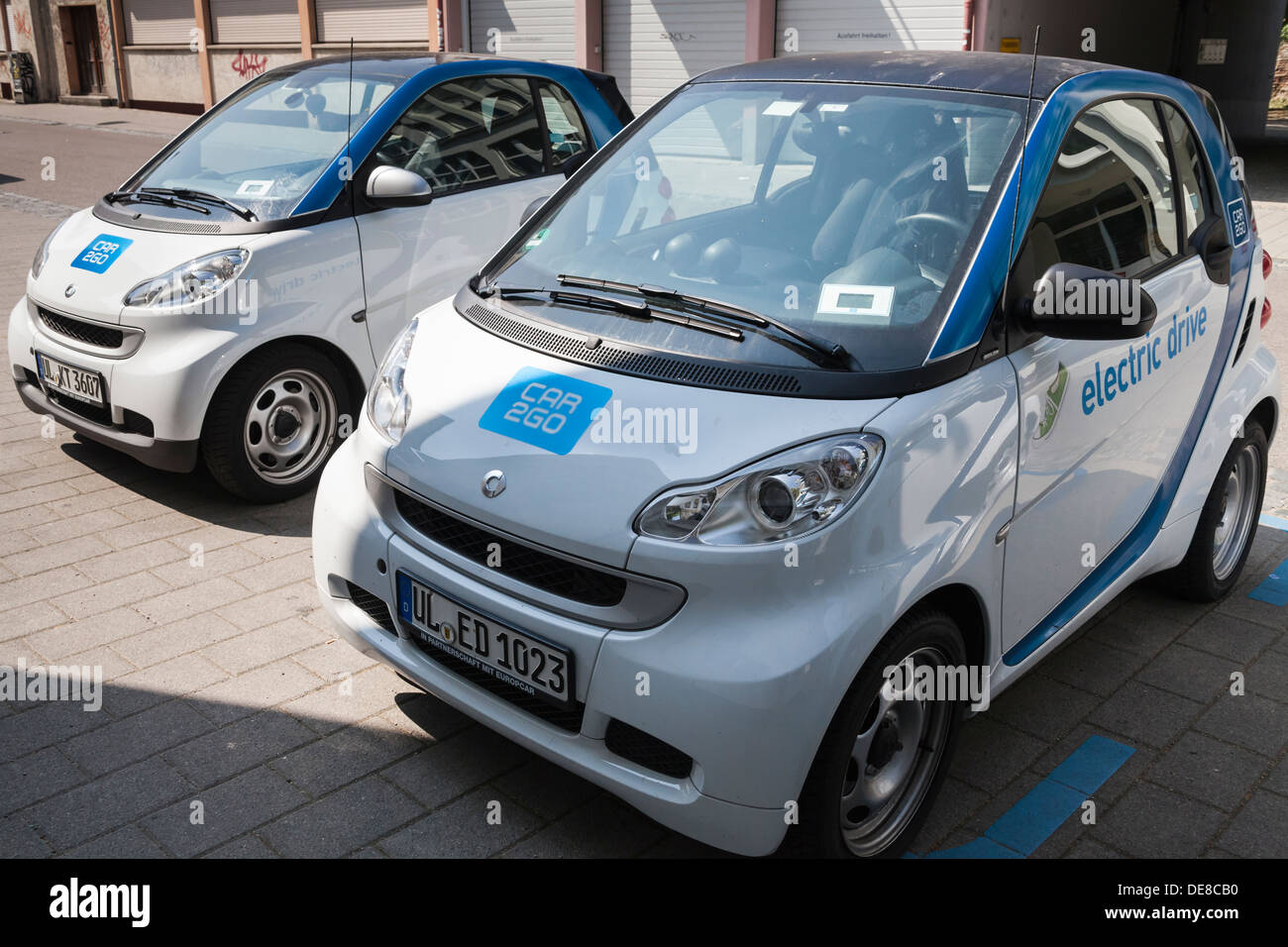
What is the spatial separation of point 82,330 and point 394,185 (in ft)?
4.56

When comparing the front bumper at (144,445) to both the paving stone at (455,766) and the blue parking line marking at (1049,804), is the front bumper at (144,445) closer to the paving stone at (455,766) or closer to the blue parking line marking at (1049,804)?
the paving stone at (455,766)

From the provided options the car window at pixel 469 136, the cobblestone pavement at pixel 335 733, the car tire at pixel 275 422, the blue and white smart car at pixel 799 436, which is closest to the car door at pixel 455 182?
the car window at pixel 469 136

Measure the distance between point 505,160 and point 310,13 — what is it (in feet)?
65.8

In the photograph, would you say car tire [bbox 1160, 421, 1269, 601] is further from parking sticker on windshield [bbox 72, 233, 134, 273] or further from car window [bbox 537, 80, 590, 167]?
parking sticker on windshield [bbox 72, 233, 134, 273]

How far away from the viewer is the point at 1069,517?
302cm

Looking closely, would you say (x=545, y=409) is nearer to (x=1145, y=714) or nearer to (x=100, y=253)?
(x=1145, y=714)

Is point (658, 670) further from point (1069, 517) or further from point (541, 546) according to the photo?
point (1069, 517)

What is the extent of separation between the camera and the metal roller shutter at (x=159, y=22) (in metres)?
26.6

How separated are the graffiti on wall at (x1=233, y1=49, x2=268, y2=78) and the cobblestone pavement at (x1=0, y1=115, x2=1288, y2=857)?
22.5 meters

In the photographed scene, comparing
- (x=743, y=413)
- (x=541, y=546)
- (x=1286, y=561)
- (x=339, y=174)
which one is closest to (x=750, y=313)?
(x=743, y=413)

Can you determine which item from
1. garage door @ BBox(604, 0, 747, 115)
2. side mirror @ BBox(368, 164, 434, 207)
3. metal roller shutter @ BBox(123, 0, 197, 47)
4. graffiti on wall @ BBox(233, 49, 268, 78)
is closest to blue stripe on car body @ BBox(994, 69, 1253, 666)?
side mirror @ BBox(368, 164, 434, 207)

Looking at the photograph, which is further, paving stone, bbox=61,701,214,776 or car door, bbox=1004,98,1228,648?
paving stone, bbox=61,701,214,776

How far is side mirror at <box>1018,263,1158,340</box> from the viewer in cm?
269

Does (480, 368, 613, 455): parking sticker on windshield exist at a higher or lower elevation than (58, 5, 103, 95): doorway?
lower
